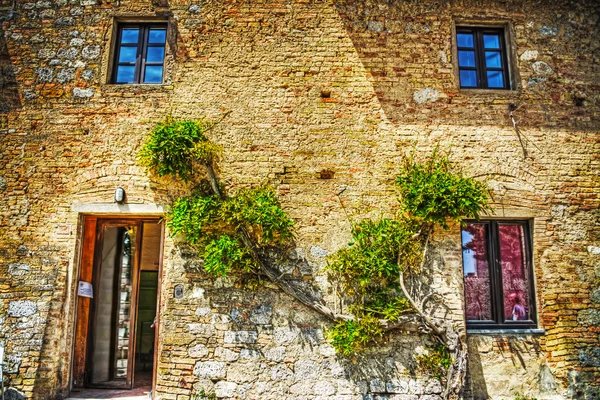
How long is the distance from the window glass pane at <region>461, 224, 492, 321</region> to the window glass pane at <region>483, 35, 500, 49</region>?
2.39 meters

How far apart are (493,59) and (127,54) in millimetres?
4763

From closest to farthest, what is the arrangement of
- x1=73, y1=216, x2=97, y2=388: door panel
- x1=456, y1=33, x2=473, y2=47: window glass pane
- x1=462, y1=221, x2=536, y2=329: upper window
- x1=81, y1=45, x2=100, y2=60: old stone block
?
x1=462, y1=221, x2=536, y2=329: upper window < x1=73, y1=216, x2=97, y2=388: door panel < x1=81, y1=45, x2=100, y2=60: old stone block < x1=456, y1=33, x2=473, y2=47: window glass pane

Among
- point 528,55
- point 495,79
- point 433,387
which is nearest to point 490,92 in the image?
point 495,79

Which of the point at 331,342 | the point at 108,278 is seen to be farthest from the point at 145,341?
the point at 331,342

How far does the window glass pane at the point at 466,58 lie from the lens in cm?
618

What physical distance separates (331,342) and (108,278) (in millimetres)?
3247

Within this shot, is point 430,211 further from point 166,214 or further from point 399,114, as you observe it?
point 166,214

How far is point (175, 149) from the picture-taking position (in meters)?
5.35

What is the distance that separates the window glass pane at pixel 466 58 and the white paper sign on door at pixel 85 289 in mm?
5446

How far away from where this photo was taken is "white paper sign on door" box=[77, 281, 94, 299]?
5668 mm

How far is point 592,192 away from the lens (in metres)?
5.83

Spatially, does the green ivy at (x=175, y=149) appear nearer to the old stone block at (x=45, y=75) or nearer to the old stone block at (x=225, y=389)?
the old stone block at (x=45, y=75)

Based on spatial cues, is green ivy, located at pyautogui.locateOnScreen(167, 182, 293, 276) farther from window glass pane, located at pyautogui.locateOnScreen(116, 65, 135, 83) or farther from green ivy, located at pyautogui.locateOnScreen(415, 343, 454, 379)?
green ivy, located at pyautogui.locateOnScreen(415, 343, 454, 379)

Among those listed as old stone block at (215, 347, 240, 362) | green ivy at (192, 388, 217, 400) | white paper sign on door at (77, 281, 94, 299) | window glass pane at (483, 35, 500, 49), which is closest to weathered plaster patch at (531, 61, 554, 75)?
window glass pane at (483, 35, 500, 49)
